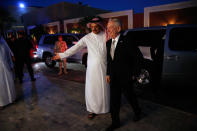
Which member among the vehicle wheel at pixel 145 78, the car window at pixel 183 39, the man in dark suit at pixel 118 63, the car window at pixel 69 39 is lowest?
the vehicle wheel at pixel 145 78

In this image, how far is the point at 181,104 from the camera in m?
3.77

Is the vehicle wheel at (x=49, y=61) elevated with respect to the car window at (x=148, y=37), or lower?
lower

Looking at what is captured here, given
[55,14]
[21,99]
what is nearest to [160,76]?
[21,99]

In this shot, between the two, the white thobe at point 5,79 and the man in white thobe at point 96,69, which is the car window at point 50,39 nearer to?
the white thobe at point 5,79

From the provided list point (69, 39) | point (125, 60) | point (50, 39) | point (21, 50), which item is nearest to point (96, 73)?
point (125, 60)

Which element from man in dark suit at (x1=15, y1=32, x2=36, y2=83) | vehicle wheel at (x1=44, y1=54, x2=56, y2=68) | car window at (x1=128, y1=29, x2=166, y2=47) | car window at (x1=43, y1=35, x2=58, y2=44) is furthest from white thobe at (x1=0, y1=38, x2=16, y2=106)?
car window at (x1=43, y1=35, x2=58, y2=44)

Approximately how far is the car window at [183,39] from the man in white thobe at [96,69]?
2.36 metres

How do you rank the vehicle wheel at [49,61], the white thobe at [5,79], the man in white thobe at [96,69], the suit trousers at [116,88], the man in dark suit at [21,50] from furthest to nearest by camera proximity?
1. the vehicle wheel at [49,61]
2. the man in dark suit at [21,50]
3. the white thobe at [5,79]
4. the man in white thobe at [96,69]
5. the suit trousers at [116,88]

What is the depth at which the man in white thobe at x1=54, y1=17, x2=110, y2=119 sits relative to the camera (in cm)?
289

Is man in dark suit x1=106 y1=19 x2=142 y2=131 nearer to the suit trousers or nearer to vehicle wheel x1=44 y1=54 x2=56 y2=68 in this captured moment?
the suit trousers

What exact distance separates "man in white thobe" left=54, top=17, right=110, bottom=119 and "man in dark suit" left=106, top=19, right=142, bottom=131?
0.24 metres

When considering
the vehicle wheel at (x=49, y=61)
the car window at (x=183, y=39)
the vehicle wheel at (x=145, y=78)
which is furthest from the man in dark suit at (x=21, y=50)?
the car window at (x=183, y=39)

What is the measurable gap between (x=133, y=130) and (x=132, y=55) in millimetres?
1360

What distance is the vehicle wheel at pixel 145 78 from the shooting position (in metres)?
4.68
